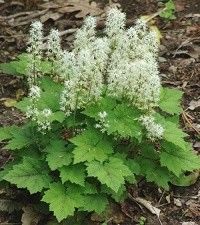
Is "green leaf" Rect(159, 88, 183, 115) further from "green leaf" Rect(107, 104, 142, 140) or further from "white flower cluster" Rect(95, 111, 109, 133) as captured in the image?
"white flower cluster" Rect(95, 111, 109, 133)

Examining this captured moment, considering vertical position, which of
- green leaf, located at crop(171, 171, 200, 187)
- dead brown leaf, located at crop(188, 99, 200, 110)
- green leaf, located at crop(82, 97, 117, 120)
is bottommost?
green leaf, located at crop(171, 171, 200, 187)

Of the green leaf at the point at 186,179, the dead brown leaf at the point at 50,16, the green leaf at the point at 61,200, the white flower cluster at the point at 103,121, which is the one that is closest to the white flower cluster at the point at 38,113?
the white flower cluster at the point at 103,121

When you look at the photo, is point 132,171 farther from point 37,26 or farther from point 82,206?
point 37,26

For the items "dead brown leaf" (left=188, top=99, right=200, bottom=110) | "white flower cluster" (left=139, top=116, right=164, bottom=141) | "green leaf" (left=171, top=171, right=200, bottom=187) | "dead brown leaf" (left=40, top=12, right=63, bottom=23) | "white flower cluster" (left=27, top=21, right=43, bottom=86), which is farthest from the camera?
"dead brown leaf" (left=40, top=12, right=63, bottom=23)

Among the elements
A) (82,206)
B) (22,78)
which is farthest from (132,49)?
(22,78)

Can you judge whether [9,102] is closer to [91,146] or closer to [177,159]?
[91,146]

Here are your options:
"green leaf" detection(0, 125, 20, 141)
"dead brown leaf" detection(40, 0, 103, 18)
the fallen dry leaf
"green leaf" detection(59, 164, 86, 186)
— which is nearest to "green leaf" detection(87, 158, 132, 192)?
"green leaf" detection(59, 164, 86, 186)
